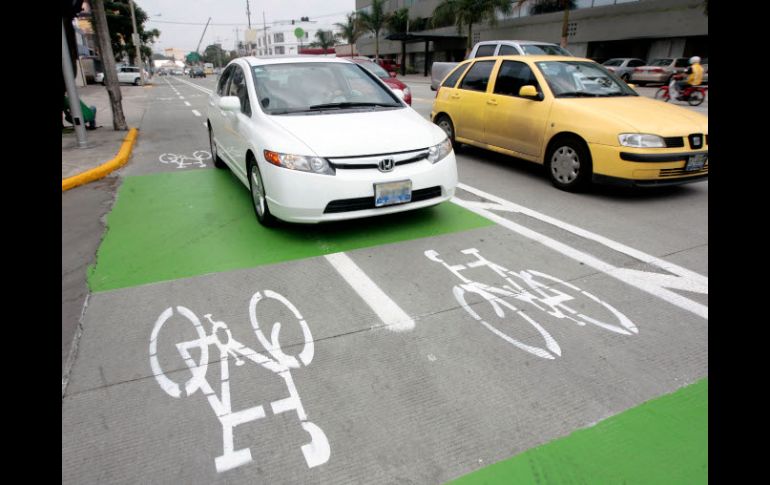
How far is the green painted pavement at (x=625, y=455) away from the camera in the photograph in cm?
211

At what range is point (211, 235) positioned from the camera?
4.82m

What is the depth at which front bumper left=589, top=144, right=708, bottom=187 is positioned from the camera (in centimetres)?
534

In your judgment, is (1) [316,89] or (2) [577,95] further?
(2) [577,95]

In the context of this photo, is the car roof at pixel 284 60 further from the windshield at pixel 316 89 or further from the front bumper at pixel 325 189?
the front bumper at pixel 325 189

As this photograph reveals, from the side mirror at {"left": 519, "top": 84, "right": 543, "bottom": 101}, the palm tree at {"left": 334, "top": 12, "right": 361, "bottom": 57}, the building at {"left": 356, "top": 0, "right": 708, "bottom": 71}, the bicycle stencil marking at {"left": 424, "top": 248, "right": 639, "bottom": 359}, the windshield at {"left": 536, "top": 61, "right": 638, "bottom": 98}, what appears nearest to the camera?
the bicycle stencil marking at {"left": 424, "top": 248, "right": 639, "bottom": 359}

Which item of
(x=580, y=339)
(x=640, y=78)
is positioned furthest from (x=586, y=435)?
(x=640, y=78)

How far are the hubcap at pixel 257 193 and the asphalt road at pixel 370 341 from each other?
0.80 ft

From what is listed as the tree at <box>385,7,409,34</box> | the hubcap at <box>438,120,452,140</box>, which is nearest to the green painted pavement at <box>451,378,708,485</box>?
the hubcap at <box>438,120,452,140</box>

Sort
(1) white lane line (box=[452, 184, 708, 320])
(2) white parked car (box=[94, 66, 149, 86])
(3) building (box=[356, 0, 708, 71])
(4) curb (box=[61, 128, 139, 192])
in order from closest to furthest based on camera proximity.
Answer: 1. (1) white lane line (box=[452, 184, 708, 320])
2. (4) curb (box=[61, 128, 139, 192])
3. (3) building (box=[356, 0, 708, 71])
4. (2) white parked car (box=[94, 66, 149, 86])

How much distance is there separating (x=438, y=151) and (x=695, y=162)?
3.21 meters

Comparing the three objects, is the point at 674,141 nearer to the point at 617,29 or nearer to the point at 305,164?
the point at 305,164

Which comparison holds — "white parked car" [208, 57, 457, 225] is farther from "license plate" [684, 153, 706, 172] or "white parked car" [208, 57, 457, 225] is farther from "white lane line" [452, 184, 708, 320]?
"license plate" [684, 153, 706, 172]

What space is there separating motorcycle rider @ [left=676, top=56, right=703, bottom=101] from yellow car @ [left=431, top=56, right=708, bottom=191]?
10.9 meters

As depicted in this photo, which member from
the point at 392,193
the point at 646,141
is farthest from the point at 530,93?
the point at 392,193
